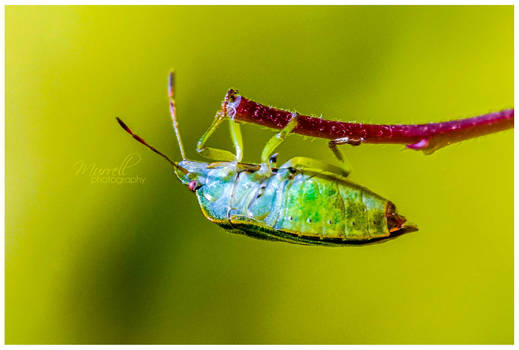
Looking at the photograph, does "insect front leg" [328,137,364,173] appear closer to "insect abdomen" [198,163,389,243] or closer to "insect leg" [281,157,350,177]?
"insect leg" [281,157,350,177]

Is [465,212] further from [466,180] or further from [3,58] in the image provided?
[3,58]

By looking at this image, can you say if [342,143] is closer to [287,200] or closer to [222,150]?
[287,200]

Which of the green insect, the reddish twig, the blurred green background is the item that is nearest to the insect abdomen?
the green insect

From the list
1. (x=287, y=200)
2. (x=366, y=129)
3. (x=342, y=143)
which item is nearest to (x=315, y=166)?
(x=287, y=200)

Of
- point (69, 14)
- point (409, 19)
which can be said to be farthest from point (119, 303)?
point (409, 19)

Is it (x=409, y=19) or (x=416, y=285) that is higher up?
(x=409, y=19)

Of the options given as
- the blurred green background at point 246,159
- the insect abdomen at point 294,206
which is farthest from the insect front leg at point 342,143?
the blurred green background at point 246,159
